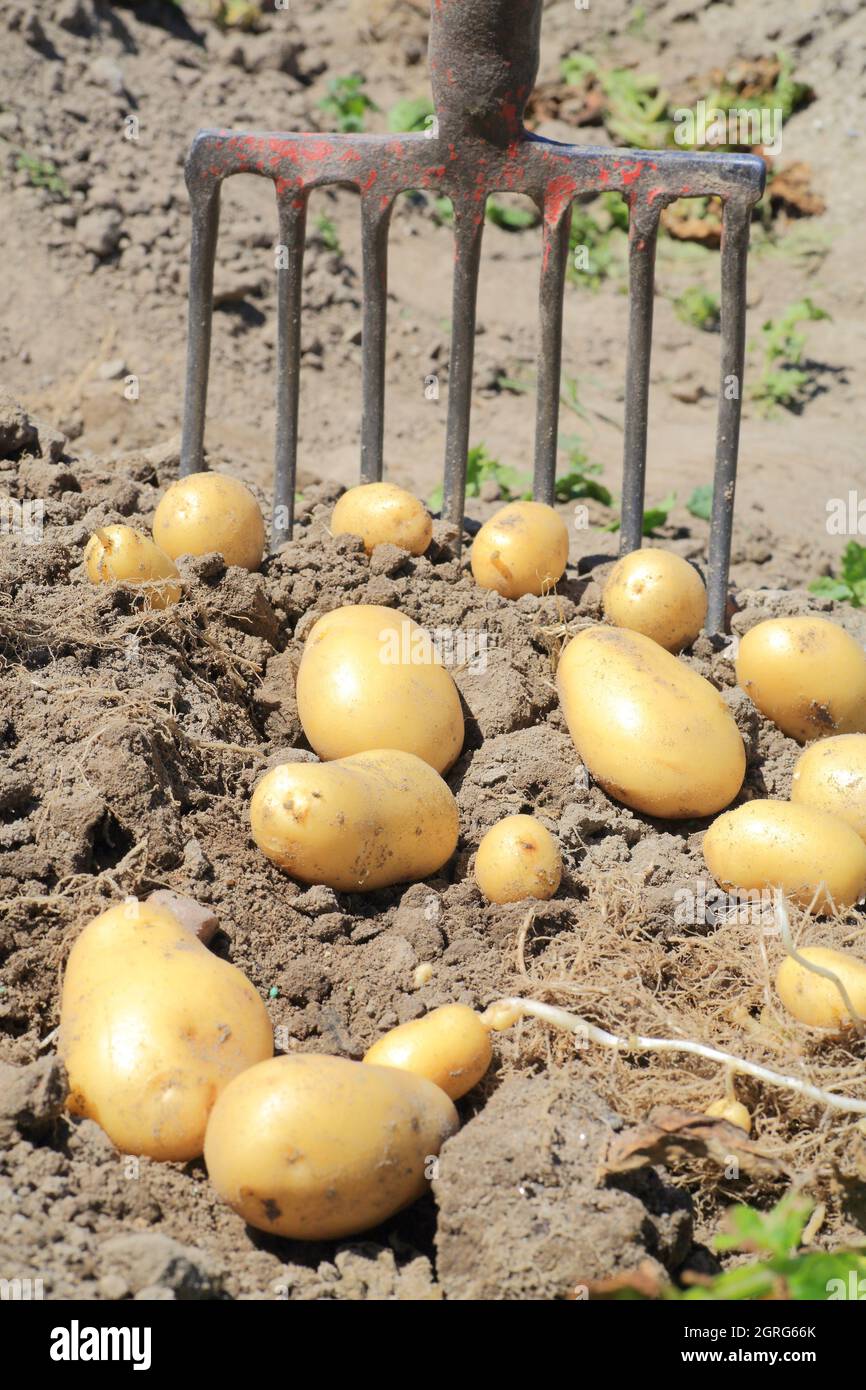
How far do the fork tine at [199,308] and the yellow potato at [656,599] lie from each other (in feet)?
4.15

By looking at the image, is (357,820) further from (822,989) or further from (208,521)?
(208,521)

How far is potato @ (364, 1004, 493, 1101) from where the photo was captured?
6.82 feet

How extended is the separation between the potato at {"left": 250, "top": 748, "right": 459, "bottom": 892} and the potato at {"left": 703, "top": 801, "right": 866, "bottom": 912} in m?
0.53

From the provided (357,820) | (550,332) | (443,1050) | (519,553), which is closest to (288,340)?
(550,332)

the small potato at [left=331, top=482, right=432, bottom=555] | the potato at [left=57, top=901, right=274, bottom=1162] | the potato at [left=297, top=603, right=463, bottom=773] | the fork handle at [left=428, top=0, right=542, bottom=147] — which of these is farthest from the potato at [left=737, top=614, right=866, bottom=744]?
the fork handle at [left=428, top=0, right=542, bottom=147]

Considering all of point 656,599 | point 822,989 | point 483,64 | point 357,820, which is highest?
point 483,64

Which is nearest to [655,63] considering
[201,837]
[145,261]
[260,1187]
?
[145,261]

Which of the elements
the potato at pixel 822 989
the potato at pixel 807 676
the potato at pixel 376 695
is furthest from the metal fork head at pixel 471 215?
the potato at pixel 822 989

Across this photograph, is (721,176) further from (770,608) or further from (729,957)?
(729,957)

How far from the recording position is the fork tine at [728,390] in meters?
3.61

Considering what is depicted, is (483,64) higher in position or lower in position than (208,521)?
higher

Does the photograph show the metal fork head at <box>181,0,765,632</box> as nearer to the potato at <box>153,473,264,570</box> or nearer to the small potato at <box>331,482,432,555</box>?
the small potato at <box>331,482,432,555</box>

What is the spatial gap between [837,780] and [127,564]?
1.53 meters

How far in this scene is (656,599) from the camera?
125 inches
